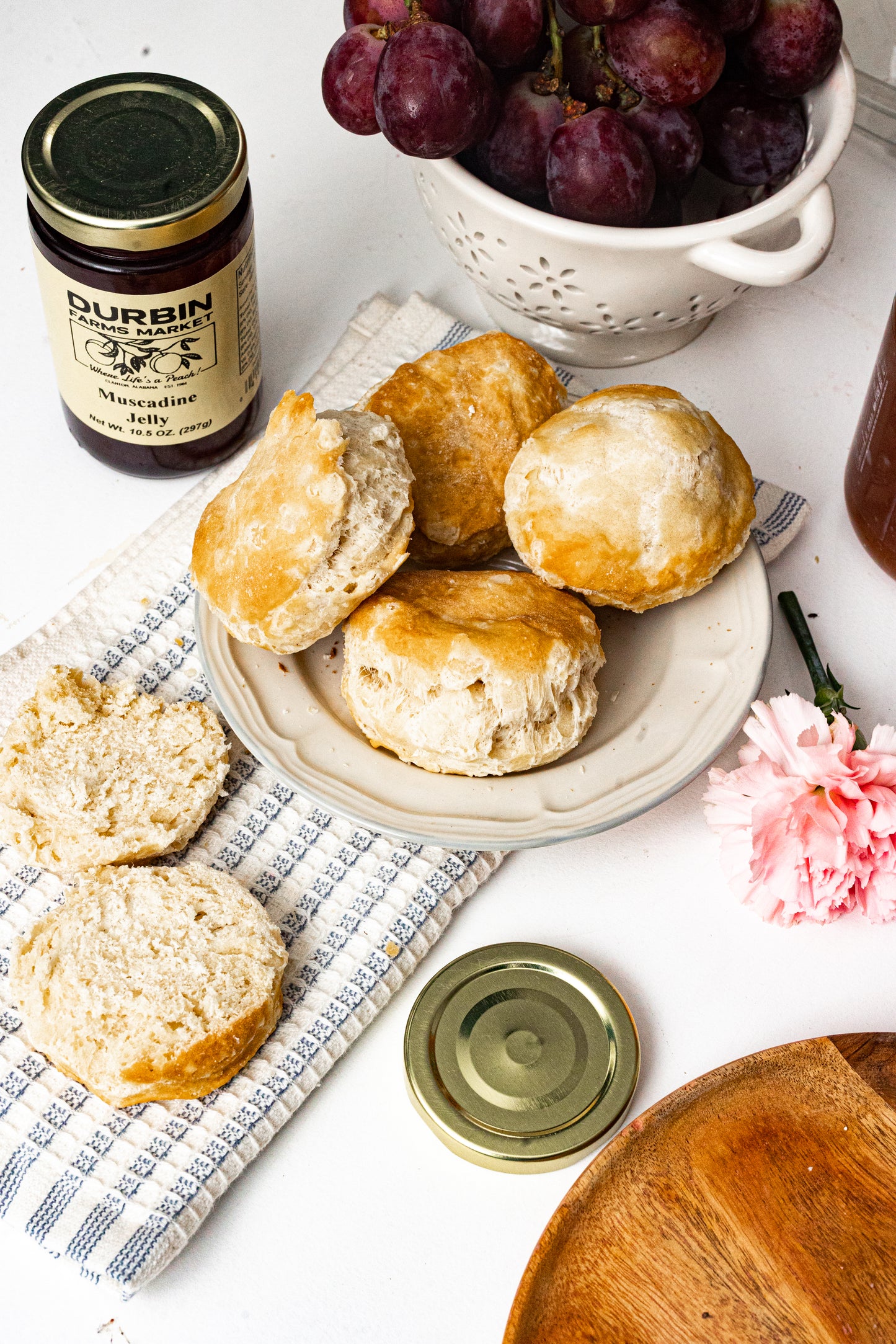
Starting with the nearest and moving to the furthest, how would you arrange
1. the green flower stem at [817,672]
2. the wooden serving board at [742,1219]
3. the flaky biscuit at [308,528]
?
the wooden serving board at [742,1219] < the flaky biscuit at [308,528] < the green flower stem at [817,672]

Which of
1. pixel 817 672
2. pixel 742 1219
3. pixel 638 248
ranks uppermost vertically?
pixel 638 248

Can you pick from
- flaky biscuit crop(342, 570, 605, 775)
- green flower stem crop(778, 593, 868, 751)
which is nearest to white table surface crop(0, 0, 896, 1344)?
green flower stem crop(778, 593, 868, 751)

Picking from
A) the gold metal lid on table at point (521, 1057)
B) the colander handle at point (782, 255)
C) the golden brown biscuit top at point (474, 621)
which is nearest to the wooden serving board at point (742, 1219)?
the gold metal lid on table at point (521, 1057)

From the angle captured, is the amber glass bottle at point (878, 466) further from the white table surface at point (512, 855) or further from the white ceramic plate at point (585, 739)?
the white ceramic plate at point (585, 739)

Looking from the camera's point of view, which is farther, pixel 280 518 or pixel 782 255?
pixel 782 255

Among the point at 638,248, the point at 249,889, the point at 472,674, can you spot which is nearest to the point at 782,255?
the point at 638,248

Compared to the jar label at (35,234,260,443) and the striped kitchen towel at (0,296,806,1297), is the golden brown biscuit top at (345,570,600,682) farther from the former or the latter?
the jar label at (35,234,260,443)

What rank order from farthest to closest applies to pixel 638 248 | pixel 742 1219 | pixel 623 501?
1. pixel 638 248
2. pixel 623 501
3. pixel 742 1219

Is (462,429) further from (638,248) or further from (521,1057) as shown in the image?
(521,1057)
